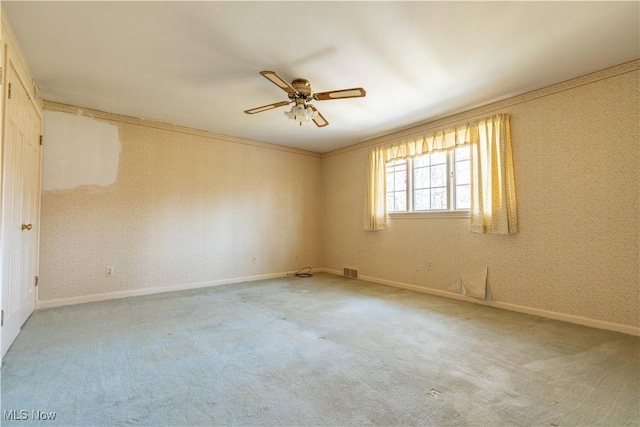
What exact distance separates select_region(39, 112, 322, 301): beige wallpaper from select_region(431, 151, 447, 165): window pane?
2.65 metres

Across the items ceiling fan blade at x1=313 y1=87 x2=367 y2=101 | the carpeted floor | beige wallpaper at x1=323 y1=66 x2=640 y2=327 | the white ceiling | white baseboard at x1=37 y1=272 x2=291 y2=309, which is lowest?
the carpeted floor

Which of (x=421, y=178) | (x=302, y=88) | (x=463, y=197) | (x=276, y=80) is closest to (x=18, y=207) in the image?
(x=276, y=80)

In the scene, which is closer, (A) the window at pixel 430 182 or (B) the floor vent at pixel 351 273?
(A) the window at pixel 430 182

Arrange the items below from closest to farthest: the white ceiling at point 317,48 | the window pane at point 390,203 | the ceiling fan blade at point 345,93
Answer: the white ceiling at point 317,48 → the ceiling fan blade at point 345,93 → the window pane at point 390,203

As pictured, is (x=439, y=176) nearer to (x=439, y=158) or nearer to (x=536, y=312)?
(x=439, y=158)

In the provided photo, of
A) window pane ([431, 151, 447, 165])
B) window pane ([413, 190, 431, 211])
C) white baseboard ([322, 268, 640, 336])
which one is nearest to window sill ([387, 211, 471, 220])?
window pane ([413, 190, 431, 211])

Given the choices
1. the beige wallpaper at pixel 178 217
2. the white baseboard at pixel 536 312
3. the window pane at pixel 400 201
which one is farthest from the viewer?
the window pane at pixel 400 201

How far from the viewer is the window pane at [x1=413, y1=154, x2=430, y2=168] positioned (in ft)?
15.1

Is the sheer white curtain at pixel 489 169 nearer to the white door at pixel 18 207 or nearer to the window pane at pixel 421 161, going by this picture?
the window pane at pixel 421 161

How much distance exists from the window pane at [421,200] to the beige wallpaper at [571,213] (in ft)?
1.29

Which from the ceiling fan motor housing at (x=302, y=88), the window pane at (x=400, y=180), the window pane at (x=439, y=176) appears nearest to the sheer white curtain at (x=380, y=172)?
the window pane at (x=400, y=180)

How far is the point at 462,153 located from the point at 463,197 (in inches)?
24.0

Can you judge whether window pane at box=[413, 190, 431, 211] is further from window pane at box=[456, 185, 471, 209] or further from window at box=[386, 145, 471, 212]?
window pane at box=[456, 185, 471, 209]

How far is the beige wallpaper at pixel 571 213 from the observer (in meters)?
2.86
